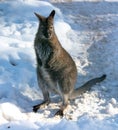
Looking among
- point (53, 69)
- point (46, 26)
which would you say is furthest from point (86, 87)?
point (46, 26)

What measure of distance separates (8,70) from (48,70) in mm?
1039

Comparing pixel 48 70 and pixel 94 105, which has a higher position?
pixel 48 70

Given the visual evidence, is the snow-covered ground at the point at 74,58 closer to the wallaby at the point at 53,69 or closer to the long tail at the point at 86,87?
the long tail at the point at 86,87

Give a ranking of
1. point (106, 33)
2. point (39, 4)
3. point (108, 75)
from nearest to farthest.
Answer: point (108, 75)
point (106, 33)
point (39, 4)

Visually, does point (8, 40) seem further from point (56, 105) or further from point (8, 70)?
point (56, 105)

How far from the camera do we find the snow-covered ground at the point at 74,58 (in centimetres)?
616

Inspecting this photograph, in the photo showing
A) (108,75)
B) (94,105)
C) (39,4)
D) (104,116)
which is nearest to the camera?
(104,116)

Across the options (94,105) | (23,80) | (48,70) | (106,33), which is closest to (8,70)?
(23,80)

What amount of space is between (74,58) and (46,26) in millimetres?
2038

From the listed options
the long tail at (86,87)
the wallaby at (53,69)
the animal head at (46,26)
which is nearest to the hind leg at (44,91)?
the wallaby at (53,69)

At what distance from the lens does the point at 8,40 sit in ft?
28.4

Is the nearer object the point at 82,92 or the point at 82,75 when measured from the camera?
the point at 82,92

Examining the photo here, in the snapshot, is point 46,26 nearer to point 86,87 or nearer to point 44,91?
point 44,91

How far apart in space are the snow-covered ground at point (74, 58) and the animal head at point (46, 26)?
1041 mm
